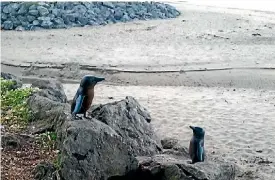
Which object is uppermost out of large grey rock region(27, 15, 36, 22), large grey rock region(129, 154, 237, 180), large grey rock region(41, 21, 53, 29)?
large grey rock region(129, 154, 237, 180)

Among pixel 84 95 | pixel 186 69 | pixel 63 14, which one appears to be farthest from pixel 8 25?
pixel 84 95

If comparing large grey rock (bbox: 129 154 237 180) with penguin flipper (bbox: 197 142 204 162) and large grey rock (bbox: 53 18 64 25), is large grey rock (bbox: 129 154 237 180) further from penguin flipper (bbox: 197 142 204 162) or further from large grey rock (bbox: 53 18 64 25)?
large grey rock (bbox: 53 18 64 25)

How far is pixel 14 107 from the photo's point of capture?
7582mm

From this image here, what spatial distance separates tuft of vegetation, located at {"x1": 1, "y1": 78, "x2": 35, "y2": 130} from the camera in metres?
6.88

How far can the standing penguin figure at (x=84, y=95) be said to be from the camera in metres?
4.77

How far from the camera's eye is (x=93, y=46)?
16.0 meters

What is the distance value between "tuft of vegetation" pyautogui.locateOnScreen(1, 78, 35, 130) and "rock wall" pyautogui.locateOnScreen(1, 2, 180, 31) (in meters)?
10.6

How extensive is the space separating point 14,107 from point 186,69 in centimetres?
623

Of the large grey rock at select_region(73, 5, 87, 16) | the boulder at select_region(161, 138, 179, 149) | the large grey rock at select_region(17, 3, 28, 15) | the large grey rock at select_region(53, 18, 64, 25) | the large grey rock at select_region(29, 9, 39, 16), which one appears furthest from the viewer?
the large grey rock at select_region(73, 5, 87, 16)

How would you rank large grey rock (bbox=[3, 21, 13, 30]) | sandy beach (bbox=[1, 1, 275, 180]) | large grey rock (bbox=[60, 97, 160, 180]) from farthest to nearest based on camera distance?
large grey rock (bbox=[3, 21, 13, 30])
sandy beach (bbox=[1, 1, 275, 180])
large grey rock (bbox=[60, 97, 160, 180])

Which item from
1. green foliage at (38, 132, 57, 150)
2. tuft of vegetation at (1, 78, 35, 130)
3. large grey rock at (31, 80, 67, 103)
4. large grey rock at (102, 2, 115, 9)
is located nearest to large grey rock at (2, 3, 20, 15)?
large grey rock at (102, 2, 115, 9)

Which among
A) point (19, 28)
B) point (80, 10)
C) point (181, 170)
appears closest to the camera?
point (181, 170)

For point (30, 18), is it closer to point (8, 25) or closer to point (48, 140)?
point (8, 25)

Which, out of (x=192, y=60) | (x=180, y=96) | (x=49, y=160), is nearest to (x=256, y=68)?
(x=192, y=60)
